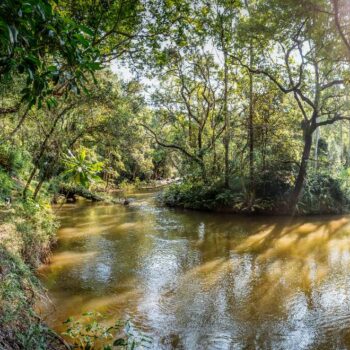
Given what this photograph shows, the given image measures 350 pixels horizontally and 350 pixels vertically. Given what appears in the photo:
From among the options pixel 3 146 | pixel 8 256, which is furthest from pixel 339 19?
pixel 3 146

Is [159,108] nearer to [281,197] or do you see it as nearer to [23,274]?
[281,197]

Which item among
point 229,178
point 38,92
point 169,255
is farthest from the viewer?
point 229,178

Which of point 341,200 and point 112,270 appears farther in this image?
point 341,200

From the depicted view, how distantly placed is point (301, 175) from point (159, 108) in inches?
389

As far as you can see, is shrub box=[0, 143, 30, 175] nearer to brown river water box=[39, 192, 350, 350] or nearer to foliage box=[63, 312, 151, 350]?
brown river water box=[39, 192, 350, 350]

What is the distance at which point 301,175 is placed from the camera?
14781 millimetres

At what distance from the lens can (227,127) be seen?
57.4ft

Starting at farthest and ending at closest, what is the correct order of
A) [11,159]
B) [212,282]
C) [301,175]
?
[301,175] → [11,159] → [212,282]

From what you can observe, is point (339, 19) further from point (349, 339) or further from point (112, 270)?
point (112, 270)

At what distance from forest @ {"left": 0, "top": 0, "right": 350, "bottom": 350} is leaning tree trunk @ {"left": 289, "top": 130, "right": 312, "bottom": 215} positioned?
61 mm

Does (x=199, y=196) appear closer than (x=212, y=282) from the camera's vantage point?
No

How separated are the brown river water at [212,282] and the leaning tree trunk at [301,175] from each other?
1.75 meters

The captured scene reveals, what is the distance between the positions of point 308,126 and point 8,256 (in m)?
12.9

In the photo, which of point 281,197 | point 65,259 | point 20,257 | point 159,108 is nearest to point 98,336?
point 20,257
